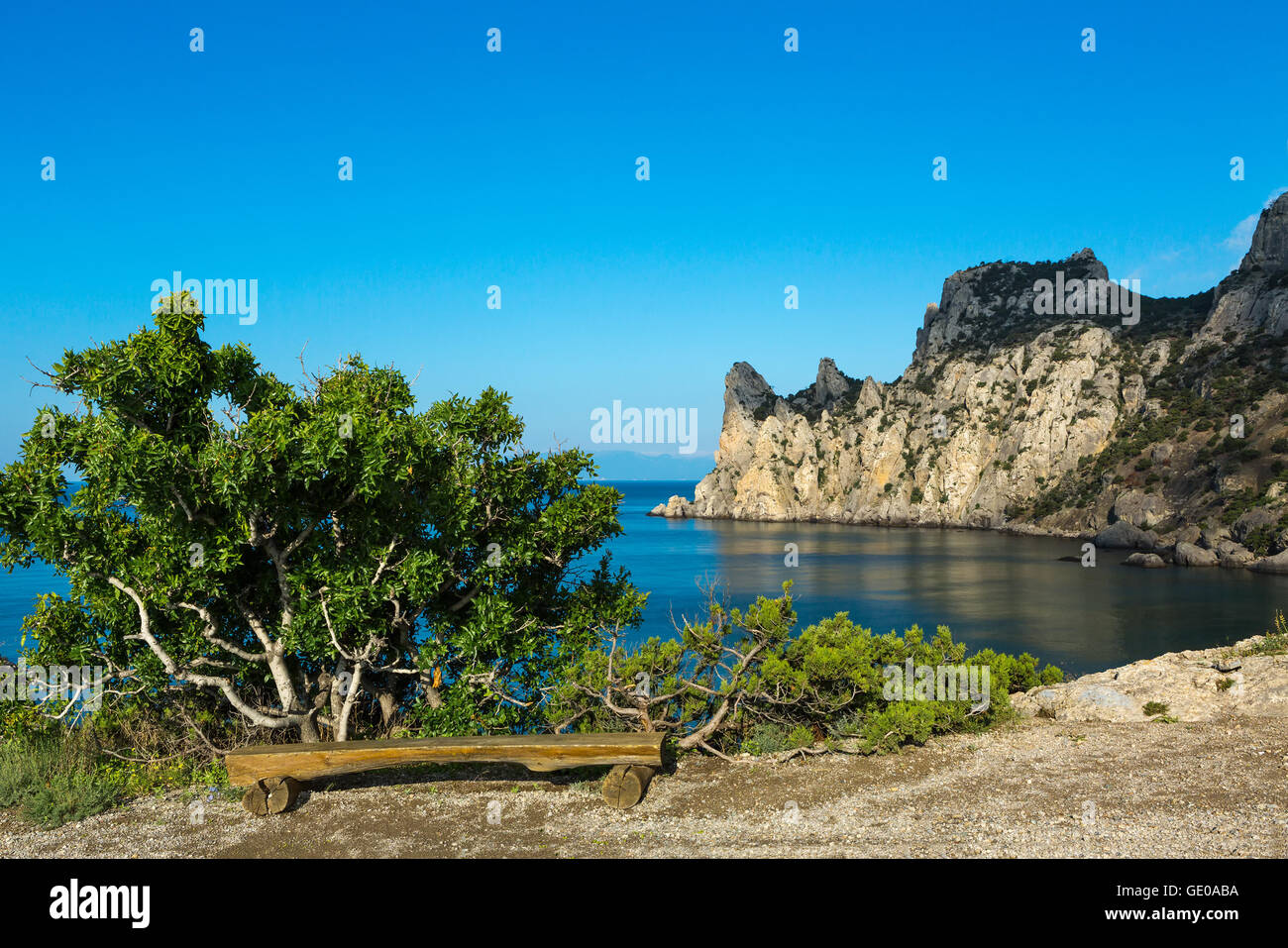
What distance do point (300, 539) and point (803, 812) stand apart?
5959 mm

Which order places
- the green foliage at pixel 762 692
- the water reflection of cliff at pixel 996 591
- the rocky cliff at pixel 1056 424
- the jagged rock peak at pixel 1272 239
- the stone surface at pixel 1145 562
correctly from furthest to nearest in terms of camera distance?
the jagged rock peak at pixel 1272 239
the rocky cliff at pixel 1056 424
the stone surface at pixel 1145 562
the water reflection of cliff at pixel 996 591
the green foliage at pixel 762 692

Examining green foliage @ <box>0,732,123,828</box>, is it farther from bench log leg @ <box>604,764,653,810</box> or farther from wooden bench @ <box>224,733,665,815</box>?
bench log leg @ <box>604,764,653,810</box>

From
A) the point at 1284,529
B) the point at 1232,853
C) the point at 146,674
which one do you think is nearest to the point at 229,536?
the point at 146,674

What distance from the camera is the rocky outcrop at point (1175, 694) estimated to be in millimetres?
10859

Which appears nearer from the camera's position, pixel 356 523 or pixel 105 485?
pixel 105 485

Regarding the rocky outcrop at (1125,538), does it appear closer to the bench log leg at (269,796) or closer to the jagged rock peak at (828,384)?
the jagged rock peak at (828,384)

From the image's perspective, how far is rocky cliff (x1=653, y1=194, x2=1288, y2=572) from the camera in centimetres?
6719

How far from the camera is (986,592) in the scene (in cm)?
5228

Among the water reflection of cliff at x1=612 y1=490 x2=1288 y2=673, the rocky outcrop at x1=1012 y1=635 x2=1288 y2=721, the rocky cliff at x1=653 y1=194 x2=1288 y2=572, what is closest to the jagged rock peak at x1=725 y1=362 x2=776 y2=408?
the rocky cliff at x1=653 y1=194 x2=1288 y2=572

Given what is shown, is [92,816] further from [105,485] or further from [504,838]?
[504,838]

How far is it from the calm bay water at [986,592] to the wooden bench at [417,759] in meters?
12.7

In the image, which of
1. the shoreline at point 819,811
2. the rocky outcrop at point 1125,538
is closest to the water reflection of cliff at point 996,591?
the rocky outcrop at point 1125,538

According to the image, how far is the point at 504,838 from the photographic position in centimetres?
730

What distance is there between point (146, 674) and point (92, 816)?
1771mm
